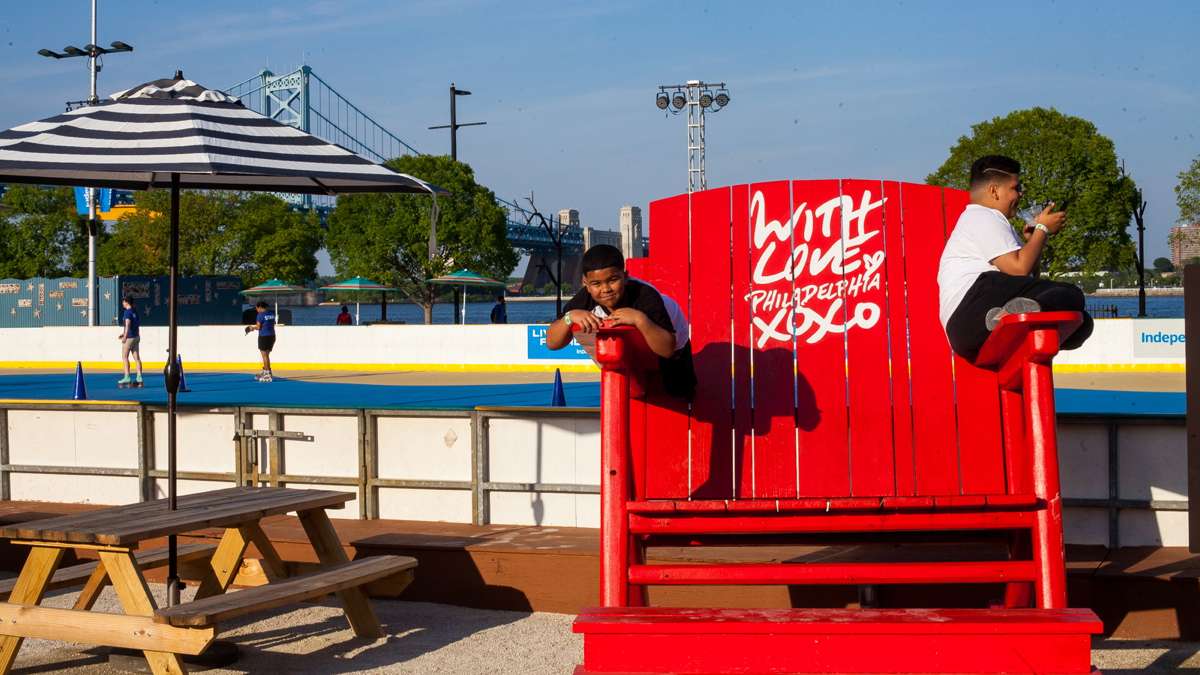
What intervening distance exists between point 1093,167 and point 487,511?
54.1 meters

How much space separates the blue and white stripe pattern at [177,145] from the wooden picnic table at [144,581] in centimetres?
149

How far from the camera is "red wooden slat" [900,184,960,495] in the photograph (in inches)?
184

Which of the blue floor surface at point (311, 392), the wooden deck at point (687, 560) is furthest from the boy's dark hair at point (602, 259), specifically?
the blue floor surface at point (311, 392)

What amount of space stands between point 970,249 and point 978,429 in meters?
0.70

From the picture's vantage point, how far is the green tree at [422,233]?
59594 millimetres

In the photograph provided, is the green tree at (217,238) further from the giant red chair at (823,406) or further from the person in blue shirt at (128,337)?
the giant red chair at (823,406)

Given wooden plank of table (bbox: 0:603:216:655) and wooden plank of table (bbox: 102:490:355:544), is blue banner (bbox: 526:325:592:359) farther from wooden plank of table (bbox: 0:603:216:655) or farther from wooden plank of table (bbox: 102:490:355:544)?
wooden plank of table (bbox: 0:603:216:655)

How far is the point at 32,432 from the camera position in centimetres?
819

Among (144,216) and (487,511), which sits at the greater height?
(144,216)

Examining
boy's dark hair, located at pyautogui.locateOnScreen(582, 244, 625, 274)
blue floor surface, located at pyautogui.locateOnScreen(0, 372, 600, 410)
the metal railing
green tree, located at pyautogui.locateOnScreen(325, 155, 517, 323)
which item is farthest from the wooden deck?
green tree, located at pyautogui.locateOnScreen(325, 155, 517, 323)

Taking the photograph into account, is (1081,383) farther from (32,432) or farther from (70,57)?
(70,57)

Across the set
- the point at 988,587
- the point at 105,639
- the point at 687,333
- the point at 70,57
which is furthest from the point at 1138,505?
the point at 70,57

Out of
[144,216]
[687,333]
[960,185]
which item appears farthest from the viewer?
[144,216]

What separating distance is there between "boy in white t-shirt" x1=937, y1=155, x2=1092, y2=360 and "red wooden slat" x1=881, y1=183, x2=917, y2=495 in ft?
0.73
